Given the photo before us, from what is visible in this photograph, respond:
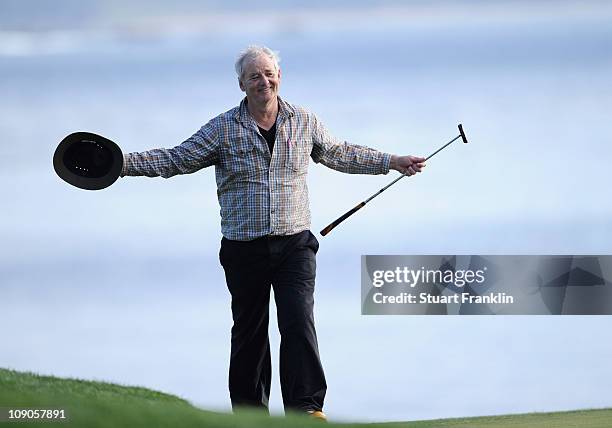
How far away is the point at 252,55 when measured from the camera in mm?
6418

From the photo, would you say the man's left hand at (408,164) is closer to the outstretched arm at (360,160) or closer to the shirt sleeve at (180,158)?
the outstretched arm at (360,160)

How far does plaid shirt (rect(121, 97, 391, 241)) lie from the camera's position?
6402 millimetres

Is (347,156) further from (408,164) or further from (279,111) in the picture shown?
(279,111)

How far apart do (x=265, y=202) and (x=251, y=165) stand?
216 mm

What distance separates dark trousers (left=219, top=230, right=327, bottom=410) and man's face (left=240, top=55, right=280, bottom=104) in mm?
766

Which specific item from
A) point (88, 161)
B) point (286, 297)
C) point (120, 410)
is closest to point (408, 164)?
point (286, 297)

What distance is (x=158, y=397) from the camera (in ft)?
23.2

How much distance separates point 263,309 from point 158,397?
97 centimetres

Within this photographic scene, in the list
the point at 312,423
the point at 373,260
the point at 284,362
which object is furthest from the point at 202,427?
the point at 373,260

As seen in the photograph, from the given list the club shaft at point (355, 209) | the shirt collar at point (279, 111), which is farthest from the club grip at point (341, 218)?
the shirt collar at point (279, 111)

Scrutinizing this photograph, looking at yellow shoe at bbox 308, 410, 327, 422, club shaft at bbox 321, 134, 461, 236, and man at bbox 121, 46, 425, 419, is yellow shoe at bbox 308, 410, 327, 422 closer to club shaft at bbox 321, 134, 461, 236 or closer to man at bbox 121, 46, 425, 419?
man at bbox 121, 46, 425, 419

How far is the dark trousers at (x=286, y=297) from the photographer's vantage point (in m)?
6.36

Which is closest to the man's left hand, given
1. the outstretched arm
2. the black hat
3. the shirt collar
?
the outstretched arm

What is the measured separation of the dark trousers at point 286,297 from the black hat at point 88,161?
2.40 ft
